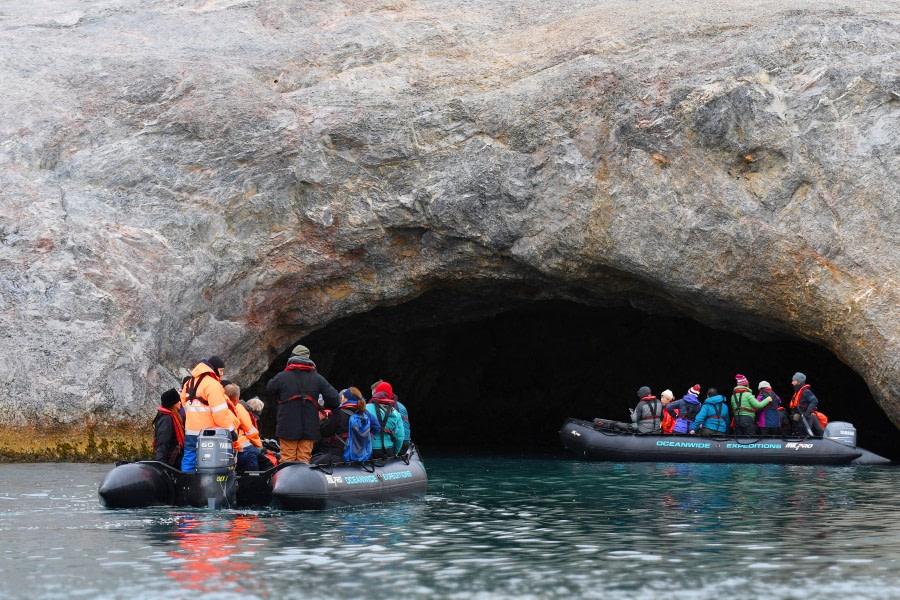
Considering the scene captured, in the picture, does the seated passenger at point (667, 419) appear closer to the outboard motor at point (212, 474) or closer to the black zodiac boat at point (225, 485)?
the black zodiac boat at point (225, 485)

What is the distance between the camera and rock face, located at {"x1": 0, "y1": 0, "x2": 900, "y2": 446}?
22344 mm

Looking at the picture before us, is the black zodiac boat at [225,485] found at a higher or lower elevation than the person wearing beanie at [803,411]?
lower

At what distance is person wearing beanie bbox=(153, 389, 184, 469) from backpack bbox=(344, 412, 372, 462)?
7.05 ft

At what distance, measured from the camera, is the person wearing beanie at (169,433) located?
1455cm

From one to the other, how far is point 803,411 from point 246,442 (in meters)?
13.8

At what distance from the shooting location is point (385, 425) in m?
15.9

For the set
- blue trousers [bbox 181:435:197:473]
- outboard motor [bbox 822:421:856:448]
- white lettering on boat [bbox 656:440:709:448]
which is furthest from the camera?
white lettering on boat [bbox 656:440:709:448]

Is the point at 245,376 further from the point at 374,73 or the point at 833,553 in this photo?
the point at 833,553

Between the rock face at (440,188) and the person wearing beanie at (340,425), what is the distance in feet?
23.6

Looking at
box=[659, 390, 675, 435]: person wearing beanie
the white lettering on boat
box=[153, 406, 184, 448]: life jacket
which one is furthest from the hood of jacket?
box=[659, 390, 675, 435]: person wearing beanie

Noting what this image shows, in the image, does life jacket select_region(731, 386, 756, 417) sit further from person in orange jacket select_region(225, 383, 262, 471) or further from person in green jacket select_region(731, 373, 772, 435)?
person in orange jacket select_region(225, 383, 262, 471)

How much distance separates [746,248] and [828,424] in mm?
4009

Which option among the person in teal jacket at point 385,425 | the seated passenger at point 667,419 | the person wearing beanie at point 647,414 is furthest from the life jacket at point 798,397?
the person in teal jacket at point 385,425

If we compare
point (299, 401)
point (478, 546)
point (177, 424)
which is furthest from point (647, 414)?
point (478, 546)
